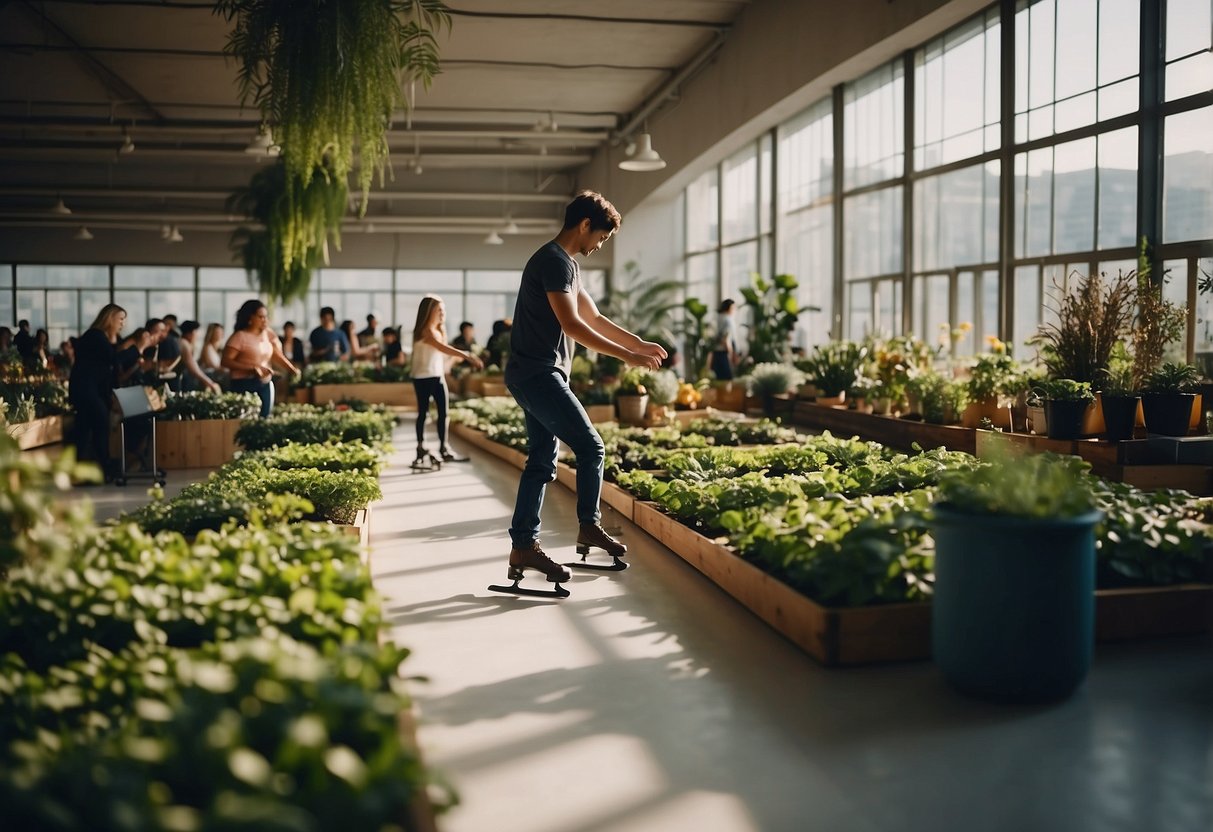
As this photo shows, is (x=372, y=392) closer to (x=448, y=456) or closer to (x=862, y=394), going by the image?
(x=448, y=456)

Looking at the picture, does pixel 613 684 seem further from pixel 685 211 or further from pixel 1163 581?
pixel 685 211

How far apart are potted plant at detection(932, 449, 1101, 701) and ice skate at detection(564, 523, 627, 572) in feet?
5.90

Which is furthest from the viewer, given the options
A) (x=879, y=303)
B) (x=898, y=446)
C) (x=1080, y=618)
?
(x=879, y=303)

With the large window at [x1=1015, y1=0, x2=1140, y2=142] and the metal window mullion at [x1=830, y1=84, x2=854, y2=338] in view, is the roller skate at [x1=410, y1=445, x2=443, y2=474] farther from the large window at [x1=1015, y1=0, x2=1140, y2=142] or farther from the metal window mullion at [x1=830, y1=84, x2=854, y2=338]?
the metal window mullion at [x1=830, y1=84, x2=854, y2=338]

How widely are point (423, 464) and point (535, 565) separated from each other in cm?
454

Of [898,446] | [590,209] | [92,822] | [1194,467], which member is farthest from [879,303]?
[92,822]

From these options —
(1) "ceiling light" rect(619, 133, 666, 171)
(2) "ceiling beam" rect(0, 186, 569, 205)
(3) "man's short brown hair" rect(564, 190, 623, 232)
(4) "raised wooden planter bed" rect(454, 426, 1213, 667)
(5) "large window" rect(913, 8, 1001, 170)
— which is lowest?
(4) "raised wooden planter bed" rect(454, 426, 1213, 667)

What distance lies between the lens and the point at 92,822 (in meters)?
1.46

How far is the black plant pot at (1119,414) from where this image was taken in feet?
20.6

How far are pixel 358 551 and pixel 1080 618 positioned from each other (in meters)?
1.95

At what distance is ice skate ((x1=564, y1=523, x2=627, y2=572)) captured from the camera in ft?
14.4

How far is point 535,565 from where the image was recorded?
4.11m

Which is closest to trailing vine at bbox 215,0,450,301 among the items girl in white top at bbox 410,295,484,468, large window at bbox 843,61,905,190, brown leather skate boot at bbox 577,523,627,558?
brown leather skate boot at bbox 577,523,627,558

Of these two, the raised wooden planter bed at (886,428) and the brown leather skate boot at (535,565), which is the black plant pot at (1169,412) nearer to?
the raised wooden planter bed at (886,428)
